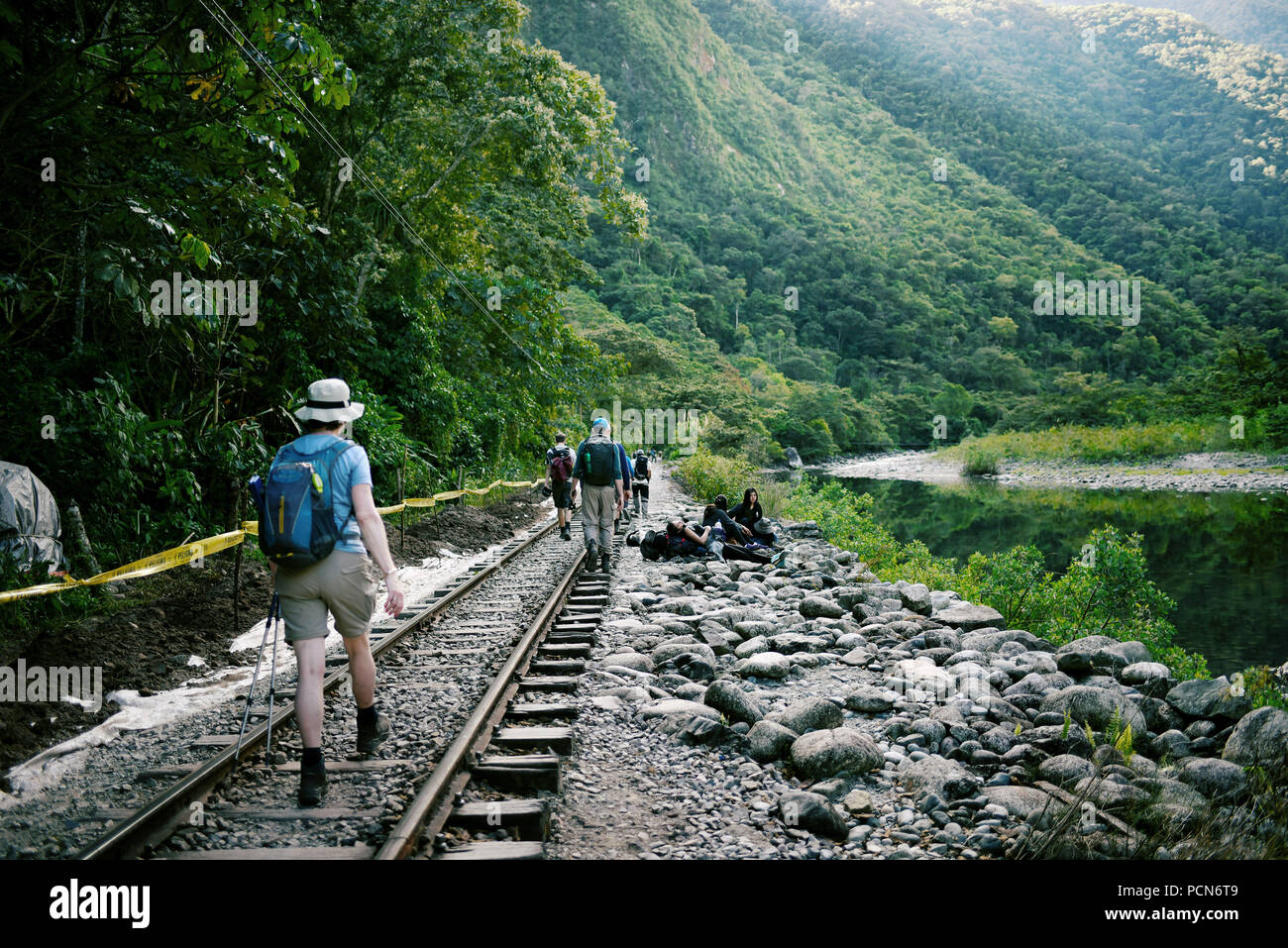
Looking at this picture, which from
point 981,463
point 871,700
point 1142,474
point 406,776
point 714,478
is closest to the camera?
point 406,776

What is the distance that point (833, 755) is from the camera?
13.6ft

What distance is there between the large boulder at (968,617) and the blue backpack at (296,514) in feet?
22.1

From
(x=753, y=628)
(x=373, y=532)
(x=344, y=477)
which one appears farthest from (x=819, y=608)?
(x=344, y=477)

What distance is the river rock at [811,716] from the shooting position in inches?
184

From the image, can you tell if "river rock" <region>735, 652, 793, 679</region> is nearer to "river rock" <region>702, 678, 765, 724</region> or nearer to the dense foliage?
"river rock" <region>702, 678, 765, 724</region>

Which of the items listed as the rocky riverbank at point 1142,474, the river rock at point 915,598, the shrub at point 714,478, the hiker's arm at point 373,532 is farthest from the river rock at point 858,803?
the rocky riverbank at point 1142,474

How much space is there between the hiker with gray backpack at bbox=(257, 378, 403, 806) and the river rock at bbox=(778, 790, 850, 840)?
2072 millimetres

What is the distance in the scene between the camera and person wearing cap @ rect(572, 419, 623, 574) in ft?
32.9

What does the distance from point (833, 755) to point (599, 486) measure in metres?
6.45

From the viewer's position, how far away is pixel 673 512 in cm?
2027

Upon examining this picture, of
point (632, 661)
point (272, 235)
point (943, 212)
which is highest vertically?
point (943, 212)

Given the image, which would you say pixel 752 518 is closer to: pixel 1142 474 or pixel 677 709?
pixel 677 709

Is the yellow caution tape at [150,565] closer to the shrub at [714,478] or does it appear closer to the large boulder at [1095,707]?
the large boulder at [1095,707]

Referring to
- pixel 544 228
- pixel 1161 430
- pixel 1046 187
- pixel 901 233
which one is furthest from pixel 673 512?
pixel 1046 187
